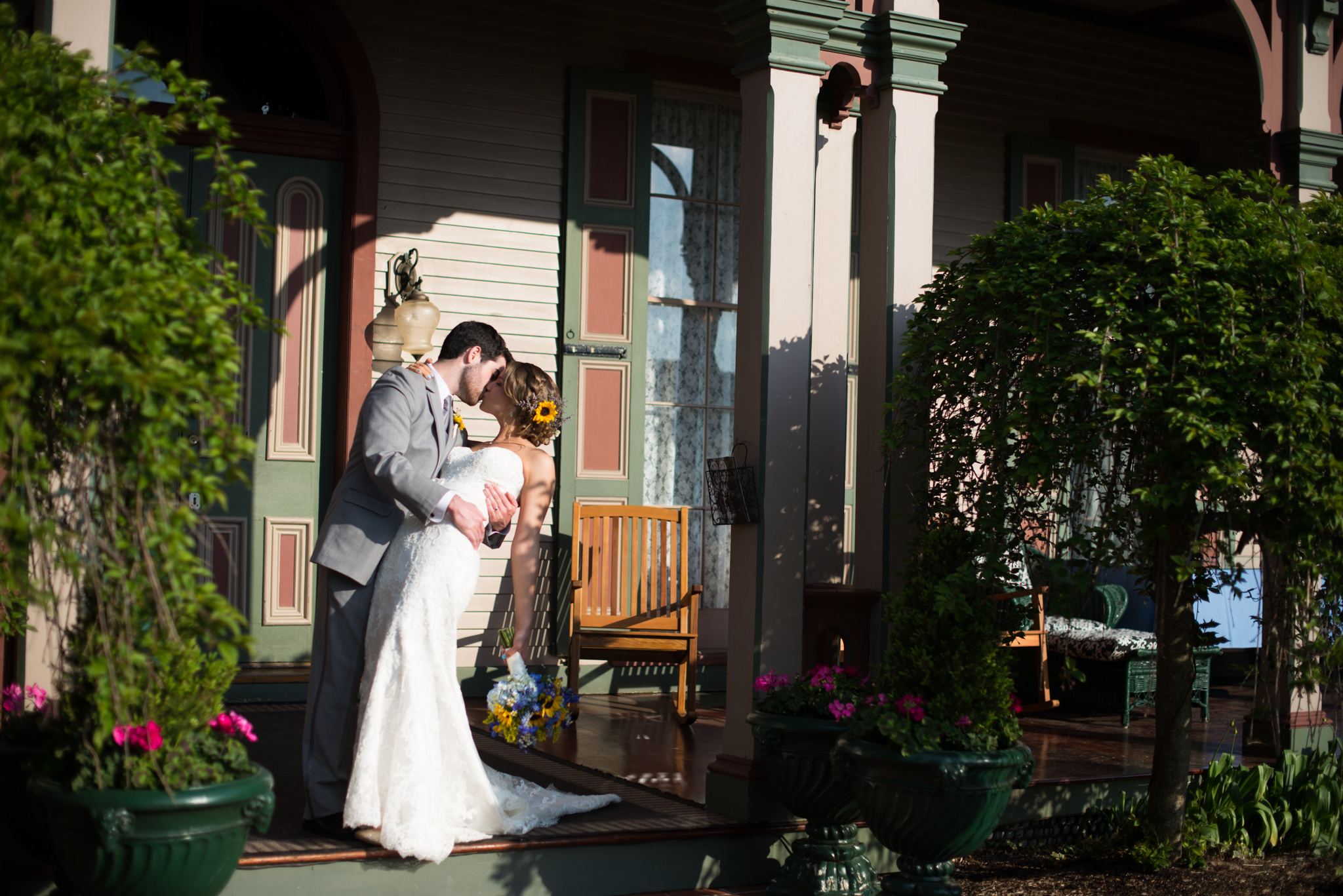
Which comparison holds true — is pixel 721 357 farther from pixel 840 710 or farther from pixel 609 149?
pixel 840 710

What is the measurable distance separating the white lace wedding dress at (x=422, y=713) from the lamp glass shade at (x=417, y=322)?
2027mm

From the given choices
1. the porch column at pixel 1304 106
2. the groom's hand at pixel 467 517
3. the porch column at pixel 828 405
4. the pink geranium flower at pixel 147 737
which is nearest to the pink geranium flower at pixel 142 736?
the pink geranium flower at pixel 147 737

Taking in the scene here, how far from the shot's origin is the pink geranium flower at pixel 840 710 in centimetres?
418

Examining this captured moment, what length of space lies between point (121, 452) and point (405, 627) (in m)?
1.40

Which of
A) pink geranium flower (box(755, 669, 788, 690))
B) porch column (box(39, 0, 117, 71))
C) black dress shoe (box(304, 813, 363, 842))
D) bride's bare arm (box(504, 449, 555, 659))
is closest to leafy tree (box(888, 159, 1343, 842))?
pink geranium flower (box(755, 669, 788, 690))

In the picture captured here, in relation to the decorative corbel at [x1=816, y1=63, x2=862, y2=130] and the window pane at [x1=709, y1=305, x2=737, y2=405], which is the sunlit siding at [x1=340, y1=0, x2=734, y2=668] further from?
the decorative corbel at [x1=816, y1=63, x2=862, y2=130]

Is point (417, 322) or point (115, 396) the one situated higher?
point (417, 322)

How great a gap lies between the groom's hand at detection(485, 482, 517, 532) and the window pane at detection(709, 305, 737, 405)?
12.5ft

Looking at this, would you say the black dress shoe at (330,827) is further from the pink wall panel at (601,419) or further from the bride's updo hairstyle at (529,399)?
the pink wall panel at (601,419)

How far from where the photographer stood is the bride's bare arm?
7.06 meters

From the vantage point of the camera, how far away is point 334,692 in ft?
13.2

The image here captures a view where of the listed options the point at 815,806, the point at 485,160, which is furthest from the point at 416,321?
the point at 815,806

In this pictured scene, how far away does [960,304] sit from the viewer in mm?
4445

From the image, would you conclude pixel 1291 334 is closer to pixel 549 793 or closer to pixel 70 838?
pixel 549 793
